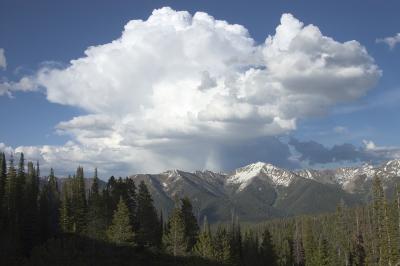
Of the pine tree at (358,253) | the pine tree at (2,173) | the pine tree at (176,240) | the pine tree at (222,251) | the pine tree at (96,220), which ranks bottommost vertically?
the pine tree at (358,253)

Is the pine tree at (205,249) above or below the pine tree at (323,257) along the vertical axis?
above

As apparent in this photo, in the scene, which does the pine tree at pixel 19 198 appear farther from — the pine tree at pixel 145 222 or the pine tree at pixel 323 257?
the pine tree at pixel 323 257

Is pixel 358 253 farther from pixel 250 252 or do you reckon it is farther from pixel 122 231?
pixel 122 231

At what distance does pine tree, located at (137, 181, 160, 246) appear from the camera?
100 metres

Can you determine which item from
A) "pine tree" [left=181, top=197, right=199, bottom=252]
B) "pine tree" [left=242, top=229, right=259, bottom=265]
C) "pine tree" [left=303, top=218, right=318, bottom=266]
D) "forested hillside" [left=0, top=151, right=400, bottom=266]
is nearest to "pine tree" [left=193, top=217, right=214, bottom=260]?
"forested hillside" [left=0, top=151, right=400, bottom=266]

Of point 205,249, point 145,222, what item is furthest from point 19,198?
point 205,249

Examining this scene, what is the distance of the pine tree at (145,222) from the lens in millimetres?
100500

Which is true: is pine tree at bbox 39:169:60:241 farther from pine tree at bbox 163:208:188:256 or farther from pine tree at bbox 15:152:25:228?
pine tree at bbox 163:208:188:256

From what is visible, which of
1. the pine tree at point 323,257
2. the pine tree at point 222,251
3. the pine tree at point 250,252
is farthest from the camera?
the pine tree at point 250,252

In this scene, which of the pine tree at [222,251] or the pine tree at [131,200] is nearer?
the pine tree at [222,251]

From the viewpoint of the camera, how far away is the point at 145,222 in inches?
4077

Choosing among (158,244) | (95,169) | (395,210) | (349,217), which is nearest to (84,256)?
(158,244)

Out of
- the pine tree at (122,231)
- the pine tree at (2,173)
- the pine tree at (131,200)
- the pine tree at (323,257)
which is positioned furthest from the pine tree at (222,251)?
the pine tree at (2,173)

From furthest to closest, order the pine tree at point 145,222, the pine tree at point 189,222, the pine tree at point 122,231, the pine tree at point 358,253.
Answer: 1. the pine tree at point 358,253
2. the pine tree at point 189,222
3. the pine tree at point 145,222
4. the pine tree at point 122,231
